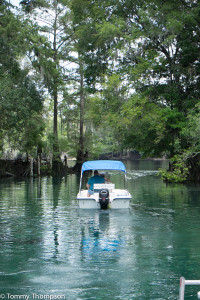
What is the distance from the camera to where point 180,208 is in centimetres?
1970

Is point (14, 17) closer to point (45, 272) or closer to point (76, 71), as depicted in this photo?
point (76, 71)

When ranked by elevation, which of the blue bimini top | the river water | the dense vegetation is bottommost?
the river water

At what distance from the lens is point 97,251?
37.6 ft

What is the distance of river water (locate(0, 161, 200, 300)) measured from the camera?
27.8 feet

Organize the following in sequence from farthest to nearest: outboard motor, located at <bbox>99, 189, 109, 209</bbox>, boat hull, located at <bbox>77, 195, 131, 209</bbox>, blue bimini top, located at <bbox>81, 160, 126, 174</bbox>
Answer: blue bimini top, located at <bbox>81, 160, 126, 174</bbox>
boat hull, located at <bbox>77, 195, 131, 209</bbox>
outboard motor, located at <bbox>99, 189, 109, 209</bbox>

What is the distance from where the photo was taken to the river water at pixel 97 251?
27.8ft

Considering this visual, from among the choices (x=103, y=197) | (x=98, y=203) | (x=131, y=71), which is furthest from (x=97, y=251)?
(x=131, y=71)

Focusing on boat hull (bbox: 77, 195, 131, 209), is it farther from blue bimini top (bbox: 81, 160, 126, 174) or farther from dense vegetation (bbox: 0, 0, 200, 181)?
dense vegetation (bbox: 0, 0, 200, 181)

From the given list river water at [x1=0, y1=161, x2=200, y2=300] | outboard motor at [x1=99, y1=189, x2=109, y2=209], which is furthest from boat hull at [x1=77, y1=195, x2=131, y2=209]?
outboard motor at [x1=99, y1=189, x2=109, y2=209]

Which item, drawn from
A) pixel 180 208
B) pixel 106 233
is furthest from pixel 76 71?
pixel 106 233

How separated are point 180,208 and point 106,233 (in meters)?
6.67

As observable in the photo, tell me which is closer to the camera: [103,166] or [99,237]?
[99,237]

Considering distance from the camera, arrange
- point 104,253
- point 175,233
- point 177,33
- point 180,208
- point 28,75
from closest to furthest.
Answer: point 104,253
point 175,233
point 180,208
point 177,33
point 28,75

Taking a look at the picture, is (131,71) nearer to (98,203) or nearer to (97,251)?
(98,203)
